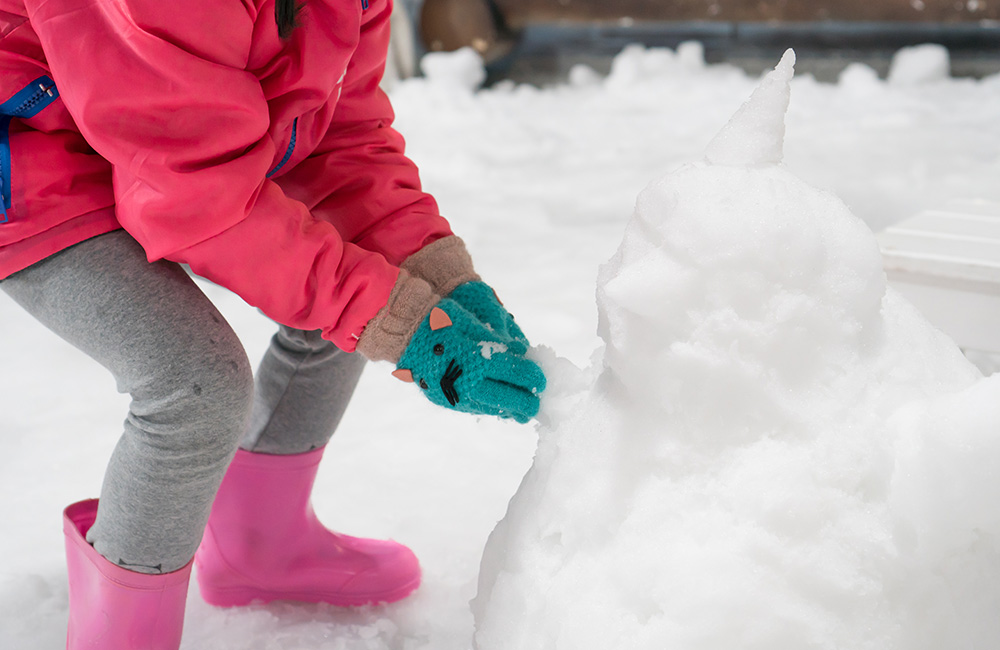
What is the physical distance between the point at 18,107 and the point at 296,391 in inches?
16.2

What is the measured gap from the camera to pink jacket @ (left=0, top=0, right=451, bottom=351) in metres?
0.72

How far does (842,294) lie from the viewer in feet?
2.12

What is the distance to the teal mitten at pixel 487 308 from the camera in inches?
34.0

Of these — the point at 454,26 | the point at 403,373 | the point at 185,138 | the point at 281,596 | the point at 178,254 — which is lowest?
the point at 454,26

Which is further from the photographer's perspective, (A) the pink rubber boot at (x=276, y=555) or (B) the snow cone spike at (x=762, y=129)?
(A) the pink rubber boot at (x=276, y=555)

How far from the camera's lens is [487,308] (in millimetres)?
876

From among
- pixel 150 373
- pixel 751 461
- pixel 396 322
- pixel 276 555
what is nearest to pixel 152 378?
pixel 150 373

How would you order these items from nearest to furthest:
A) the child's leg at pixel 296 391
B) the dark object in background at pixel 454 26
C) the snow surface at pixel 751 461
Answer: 1. the snow surface at pixel 751 461
2. the child's leg at pixel 296 391
3. the dark object in background at pixel 454 26

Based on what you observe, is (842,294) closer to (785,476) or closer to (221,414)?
(785,476)

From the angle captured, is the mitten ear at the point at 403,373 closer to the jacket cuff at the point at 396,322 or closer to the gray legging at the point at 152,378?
the jacket cuff at the point at 396,322

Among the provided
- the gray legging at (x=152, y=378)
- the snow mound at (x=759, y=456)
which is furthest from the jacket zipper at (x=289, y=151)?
the snow mound at (x=759, y=456)

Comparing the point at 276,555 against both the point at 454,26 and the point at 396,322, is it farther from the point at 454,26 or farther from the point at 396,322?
the point at 454,26

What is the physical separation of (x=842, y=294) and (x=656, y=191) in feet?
0.50

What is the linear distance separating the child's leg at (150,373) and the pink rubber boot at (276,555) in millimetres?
194
